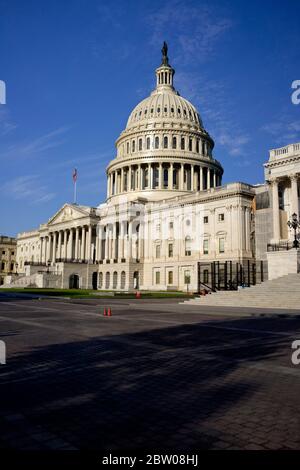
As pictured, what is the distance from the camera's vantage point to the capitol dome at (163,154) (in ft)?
322

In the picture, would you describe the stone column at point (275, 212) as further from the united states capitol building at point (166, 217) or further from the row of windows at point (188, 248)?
the row of windows at point (188, 248)

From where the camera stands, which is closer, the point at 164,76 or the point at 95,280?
the point at 95,280

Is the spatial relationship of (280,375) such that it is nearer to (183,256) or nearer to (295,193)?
(295,193)

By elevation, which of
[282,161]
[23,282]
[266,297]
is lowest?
[266,297]

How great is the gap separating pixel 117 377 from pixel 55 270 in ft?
282

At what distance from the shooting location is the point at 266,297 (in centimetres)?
3425

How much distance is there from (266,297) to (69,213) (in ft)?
243

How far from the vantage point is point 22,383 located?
751 centimetres

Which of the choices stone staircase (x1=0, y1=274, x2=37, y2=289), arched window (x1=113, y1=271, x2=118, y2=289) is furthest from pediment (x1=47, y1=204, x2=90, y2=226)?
stone staircase (x1=0, y1=274, x2=37, y2=289)

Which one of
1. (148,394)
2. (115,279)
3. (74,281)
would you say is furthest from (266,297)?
(74,281)

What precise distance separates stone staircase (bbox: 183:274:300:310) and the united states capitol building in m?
16.4

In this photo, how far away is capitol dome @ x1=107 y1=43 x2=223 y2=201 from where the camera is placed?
9800cm

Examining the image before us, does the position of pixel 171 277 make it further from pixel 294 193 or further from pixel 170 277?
pixel 294 193

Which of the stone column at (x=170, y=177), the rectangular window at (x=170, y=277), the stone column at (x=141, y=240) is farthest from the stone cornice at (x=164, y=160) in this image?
the rectangular window at (x=170, y=277)
